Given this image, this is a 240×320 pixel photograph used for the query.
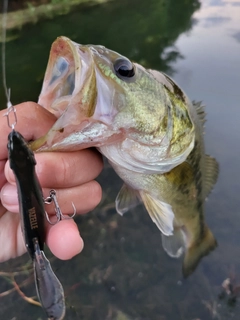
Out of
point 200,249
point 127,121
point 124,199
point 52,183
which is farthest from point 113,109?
point 200,249

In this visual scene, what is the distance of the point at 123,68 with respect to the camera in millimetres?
892

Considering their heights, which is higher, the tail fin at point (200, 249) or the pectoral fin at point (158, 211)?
the pectoral fin at point (158, 211)

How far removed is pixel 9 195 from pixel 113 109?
36 cm

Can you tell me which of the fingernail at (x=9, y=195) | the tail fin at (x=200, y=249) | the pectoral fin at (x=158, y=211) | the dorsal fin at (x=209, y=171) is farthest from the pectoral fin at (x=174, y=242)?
the fingernail at (x=9, y=195)

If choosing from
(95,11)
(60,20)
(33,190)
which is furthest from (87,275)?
(95,11)

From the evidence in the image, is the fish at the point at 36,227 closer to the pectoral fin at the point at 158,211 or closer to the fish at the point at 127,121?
the fish at the point at 127,121

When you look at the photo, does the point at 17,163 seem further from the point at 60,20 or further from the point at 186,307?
the point at 60,20

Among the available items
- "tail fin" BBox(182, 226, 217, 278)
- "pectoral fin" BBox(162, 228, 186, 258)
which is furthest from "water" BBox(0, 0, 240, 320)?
"pectoral fin" BBox(162, 228, 186, 258)

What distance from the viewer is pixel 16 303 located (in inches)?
81.7

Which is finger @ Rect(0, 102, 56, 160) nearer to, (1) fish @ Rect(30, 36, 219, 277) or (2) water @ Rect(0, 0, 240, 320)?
(1) fish @ Rect(30, 36, 219, 277)

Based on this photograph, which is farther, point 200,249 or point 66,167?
point 200,249

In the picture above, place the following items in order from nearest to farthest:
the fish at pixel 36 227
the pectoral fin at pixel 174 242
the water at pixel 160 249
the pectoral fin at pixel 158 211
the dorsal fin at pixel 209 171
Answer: the fish at pixel 36 227 → the pectoral fin at pixel 158 211 → the dorsal fin at pixel 209 171 → the pectoral fin at pixel 174 242 → the water at pixel 160 249

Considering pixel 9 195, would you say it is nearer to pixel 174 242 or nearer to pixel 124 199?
pixel 124 199

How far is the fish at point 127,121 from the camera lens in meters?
0.81
